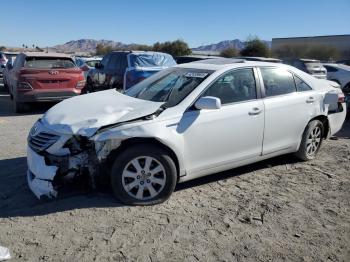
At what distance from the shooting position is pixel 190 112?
4.59 m

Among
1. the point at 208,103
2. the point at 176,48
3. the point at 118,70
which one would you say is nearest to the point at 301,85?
the point at 208,103

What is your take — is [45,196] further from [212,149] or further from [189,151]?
[212,149]

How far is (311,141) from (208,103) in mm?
2459

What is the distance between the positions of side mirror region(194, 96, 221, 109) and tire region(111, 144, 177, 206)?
695 millimetres

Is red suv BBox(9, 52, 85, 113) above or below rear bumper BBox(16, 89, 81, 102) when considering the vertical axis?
above

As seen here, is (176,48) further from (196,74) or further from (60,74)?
(196,74)

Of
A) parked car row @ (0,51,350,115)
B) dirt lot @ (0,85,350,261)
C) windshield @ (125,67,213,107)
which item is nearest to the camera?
dirt lot @ (0,85,350,261)

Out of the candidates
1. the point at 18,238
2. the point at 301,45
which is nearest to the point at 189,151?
the point at 18,238

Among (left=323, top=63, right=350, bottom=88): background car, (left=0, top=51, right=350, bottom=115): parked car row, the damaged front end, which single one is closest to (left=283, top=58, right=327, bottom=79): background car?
(left=323, top=63, right=350, bottom=88): background car

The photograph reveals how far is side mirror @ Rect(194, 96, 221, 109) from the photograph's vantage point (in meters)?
4.52

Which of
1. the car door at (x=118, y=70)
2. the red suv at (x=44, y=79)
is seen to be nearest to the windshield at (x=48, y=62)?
the red suv at (x=44, y=79)

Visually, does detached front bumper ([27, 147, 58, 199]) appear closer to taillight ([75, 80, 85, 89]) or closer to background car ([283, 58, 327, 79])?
taillight ([75, 80, 85, 89])

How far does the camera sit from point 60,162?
14.1ft

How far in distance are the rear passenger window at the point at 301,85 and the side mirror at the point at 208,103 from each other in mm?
1883
